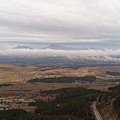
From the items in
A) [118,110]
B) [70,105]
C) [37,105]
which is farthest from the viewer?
[37,105]

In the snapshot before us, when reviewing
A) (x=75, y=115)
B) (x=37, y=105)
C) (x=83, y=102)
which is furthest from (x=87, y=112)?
(x=37, y=105)

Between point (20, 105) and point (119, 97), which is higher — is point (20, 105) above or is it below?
below

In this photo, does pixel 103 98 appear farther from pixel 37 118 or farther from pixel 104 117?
pixel 37 118

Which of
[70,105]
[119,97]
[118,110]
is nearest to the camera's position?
[118,110]

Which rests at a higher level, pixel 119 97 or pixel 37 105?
pixel 119 97

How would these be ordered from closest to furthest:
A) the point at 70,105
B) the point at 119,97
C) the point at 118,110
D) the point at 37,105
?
the point at 118,110
the point at 119,97
the point at 70,105
the point at 37,105

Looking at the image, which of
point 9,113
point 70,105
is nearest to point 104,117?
point 70,105

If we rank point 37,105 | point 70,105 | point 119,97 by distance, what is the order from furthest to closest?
1. point 37,105
2. point 70,105
3. point 119,97

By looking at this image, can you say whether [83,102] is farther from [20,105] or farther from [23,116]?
[20,105]

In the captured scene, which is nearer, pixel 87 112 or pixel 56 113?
pixel 87 112
